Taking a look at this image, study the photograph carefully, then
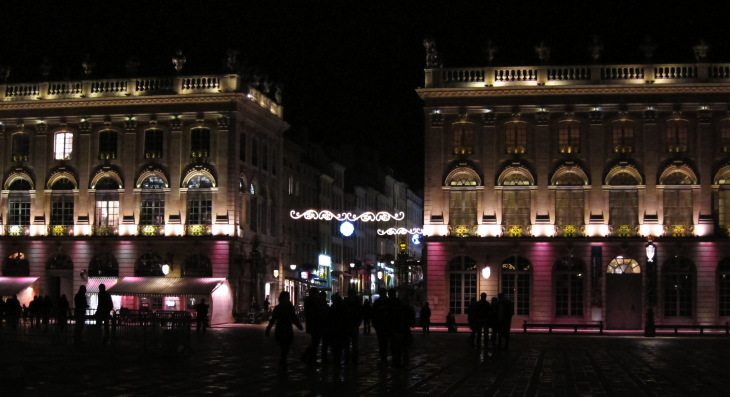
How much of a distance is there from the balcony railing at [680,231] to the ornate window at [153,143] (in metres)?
28.9

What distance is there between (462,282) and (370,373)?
1465 inches

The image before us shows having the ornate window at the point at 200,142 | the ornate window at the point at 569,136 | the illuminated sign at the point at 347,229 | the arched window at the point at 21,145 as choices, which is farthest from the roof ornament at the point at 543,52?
the arched window at the point at 21,145

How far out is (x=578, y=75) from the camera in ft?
202

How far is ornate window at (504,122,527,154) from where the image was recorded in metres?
61.7

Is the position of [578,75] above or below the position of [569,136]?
above

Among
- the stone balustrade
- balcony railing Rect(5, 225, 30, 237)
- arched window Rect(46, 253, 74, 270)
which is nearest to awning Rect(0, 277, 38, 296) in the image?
arched window Rect(46, 253, 74, 270)

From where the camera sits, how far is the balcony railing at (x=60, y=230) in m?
67.8

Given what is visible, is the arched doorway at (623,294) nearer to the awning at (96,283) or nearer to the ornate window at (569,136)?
the ornate window at (569,136)

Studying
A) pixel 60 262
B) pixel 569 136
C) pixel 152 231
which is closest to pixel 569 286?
pixel 569 136

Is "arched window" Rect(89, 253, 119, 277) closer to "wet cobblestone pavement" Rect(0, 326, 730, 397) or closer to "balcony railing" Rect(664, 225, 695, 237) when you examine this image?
"balcony railing" Rect(664, 225, 695, 237)

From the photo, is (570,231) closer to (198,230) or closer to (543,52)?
(543,52)

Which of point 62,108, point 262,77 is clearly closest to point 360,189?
point 262,77

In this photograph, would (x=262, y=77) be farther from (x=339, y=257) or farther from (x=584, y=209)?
(x=339, y=257)

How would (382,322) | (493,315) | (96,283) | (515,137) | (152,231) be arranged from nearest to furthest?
(382,322), (493,315), (515,137), (152,231), (96,283)
